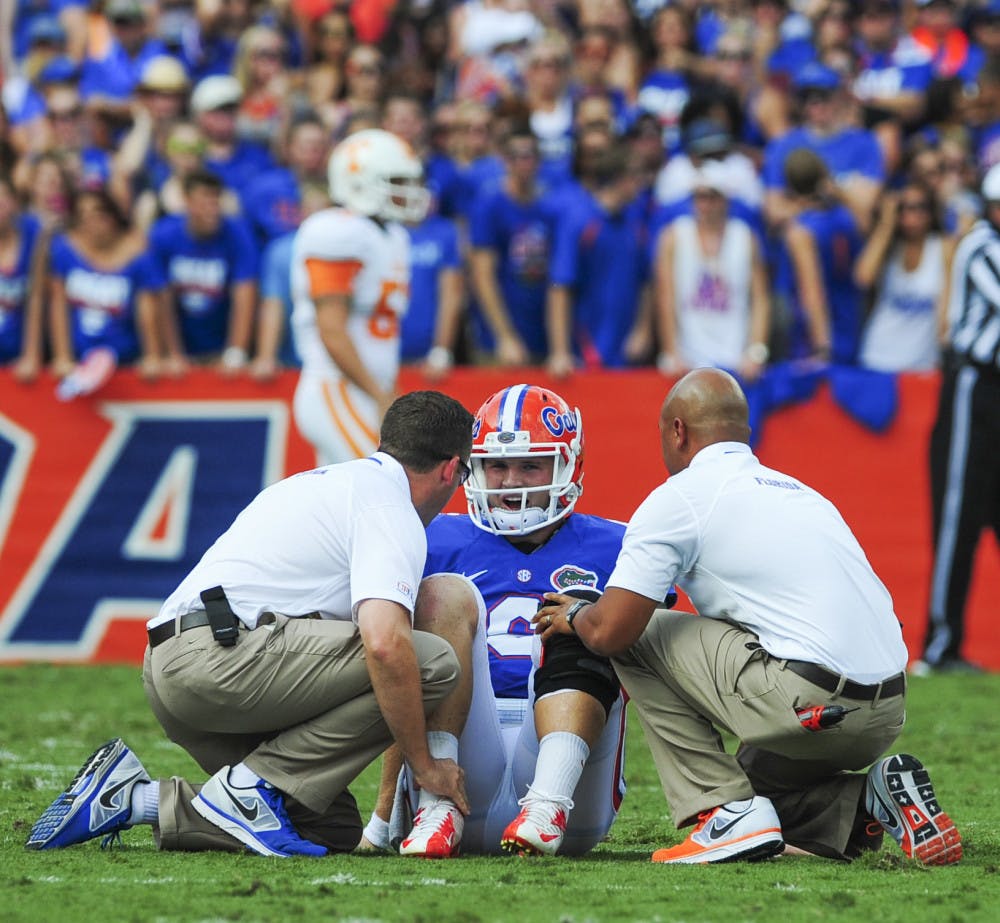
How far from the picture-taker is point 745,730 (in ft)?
15.3

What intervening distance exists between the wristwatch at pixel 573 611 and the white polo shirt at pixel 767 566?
13 cm

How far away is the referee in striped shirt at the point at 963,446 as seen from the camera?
9070 mm

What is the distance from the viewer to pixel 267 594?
189 inches

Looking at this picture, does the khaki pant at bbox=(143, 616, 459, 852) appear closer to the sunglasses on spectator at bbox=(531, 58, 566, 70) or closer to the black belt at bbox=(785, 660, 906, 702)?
the black belt at bbox=(785, 660, 906, 702)

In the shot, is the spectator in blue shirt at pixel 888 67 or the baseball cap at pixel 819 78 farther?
the spectator in blue shirt at pixel 888 67

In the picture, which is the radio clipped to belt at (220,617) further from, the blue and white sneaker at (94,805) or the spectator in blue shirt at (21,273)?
the spectator in blue shirt at (21,273)

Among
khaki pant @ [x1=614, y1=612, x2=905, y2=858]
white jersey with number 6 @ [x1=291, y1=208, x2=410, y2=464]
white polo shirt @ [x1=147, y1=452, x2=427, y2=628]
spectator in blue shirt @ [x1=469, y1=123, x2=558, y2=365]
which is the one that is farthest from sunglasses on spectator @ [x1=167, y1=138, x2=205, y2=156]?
khaki pant @ [x1=614, y1=612, x2=905, y2=858]

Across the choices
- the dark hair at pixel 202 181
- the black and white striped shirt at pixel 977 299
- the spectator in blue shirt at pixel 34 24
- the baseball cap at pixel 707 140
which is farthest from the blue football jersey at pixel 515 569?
the spectator in blue shirt at pixel 34 24

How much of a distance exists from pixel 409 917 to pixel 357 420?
4.74 m

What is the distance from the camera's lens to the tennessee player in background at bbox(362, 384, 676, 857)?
4.69 m

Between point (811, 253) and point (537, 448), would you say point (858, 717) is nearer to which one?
point (537, 448)

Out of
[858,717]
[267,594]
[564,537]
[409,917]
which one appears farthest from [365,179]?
[409,917]

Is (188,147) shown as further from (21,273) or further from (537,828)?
(537,828)

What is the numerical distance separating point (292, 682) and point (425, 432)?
0.74 m
